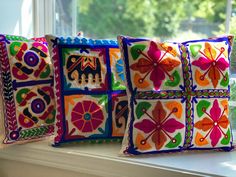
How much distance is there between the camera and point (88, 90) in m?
1.21

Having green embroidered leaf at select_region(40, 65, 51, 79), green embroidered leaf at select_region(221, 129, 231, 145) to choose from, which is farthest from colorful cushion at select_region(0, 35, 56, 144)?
green embroidered leaf at select_region(221, 129, 231, 145)

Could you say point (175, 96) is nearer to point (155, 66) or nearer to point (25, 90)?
point (155, 66)

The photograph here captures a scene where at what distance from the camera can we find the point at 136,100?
3.74 feet

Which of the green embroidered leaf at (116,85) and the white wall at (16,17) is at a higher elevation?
the white wall at (16,17)

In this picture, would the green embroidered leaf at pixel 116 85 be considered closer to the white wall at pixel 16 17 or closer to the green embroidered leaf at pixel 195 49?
the green embroidered leaf at pixel 195 49

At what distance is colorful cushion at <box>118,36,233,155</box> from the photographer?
3.73 ft

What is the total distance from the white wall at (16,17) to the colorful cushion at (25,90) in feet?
0.75

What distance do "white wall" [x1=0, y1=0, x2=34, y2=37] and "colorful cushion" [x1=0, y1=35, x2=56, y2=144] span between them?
0.75 feet

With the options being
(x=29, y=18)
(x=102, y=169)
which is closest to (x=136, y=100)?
(x=102, y=169)

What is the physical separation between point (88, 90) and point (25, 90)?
236 mm

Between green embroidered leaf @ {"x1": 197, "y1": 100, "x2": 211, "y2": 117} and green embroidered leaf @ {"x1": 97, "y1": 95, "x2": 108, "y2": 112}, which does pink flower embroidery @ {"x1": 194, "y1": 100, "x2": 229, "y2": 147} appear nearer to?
green embroidered leaf @ {"x1": 197, "y1": 100, "x2": 211, "y2": 117}

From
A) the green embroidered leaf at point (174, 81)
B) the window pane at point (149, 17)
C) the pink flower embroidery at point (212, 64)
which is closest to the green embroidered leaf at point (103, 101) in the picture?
the green embroidered leaf at point (174, 81)

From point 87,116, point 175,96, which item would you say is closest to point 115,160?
point 87,116

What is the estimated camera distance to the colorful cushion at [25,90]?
1.21m
